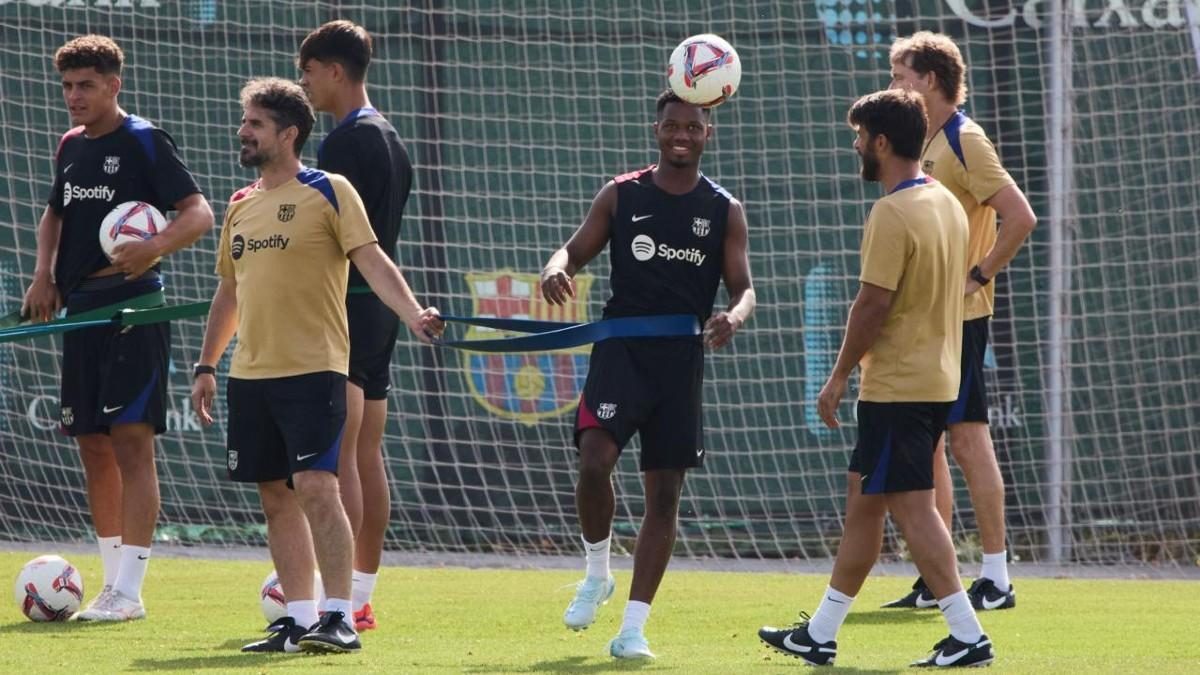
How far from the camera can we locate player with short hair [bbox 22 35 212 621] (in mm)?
6332

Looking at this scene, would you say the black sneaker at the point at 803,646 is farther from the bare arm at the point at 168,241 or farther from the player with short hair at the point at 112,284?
the bare arm at the point at 168,241

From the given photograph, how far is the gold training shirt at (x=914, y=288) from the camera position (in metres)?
4.93

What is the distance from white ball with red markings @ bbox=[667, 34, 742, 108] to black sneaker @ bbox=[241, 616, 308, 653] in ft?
6.89

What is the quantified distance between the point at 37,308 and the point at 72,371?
289mm

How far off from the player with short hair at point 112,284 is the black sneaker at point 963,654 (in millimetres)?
2997

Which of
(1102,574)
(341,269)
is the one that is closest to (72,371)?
(341,269)

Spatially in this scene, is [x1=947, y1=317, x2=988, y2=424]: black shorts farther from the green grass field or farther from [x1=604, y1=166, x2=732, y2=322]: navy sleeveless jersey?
[x1=604, y1=166, x2=732, y2=322]: navy sleeveless jersey

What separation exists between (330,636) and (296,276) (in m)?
1.10

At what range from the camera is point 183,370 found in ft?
34.2

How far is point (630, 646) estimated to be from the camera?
17.1ft

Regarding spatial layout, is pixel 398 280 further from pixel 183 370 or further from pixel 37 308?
pixel 183 370

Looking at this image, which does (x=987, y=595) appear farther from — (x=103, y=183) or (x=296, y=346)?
(x=103, y=183)

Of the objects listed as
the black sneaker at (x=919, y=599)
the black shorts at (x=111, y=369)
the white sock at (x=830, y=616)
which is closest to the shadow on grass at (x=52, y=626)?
the black shorts at (x=111, y=369)

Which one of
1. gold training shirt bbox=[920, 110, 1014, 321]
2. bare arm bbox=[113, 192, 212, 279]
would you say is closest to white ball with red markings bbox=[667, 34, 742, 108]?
gold training shirt bbox=[920, 110, 1014, 321]
